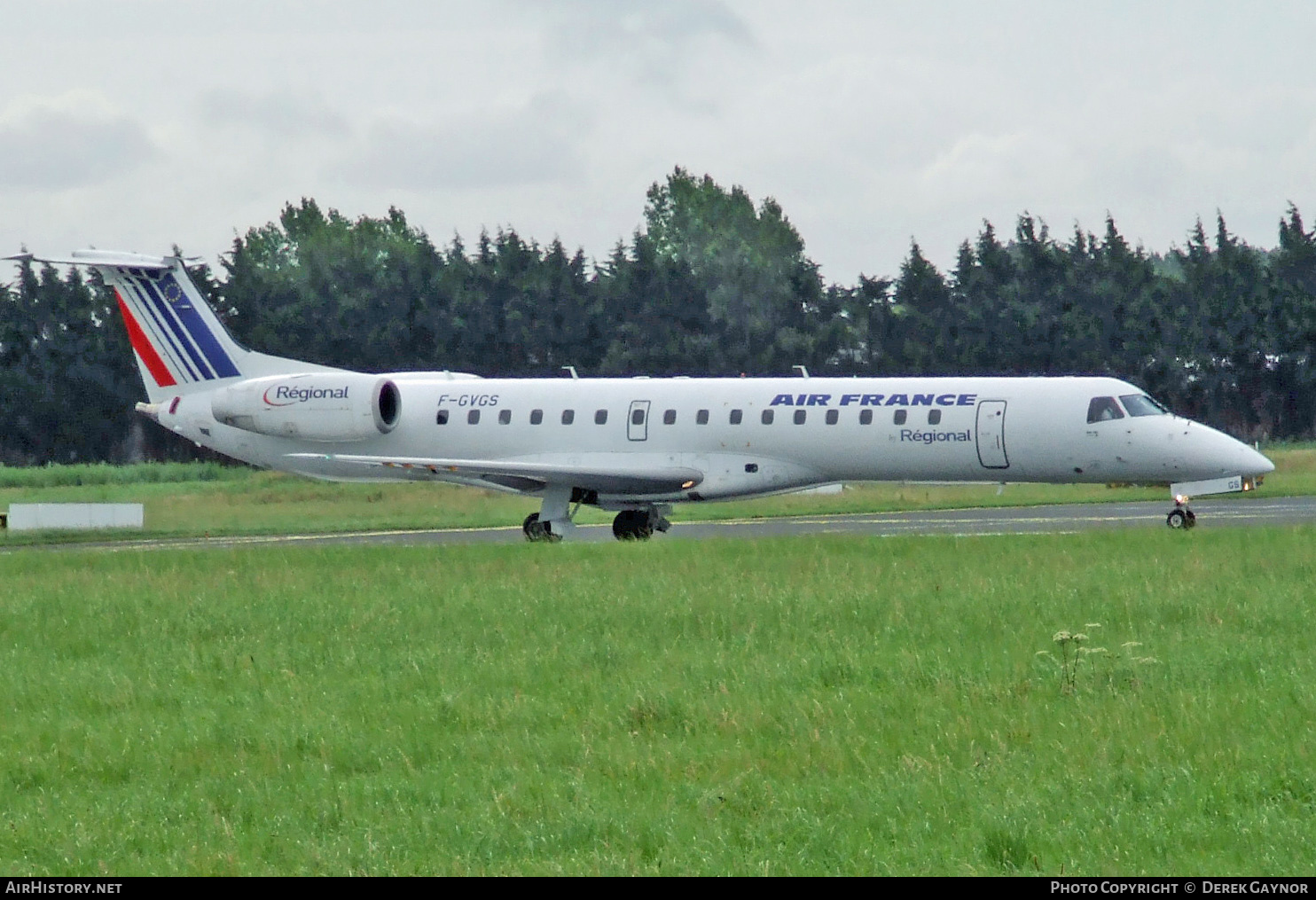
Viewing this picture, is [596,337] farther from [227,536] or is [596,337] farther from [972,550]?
[972,550]

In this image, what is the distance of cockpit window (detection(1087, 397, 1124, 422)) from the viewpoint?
1092 inches

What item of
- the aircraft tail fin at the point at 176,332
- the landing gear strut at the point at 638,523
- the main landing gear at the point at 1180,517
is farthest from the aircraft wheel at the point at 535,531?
the main landing gear at the point at 1180,517

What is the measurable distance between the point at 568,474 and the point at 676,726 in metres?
19.7

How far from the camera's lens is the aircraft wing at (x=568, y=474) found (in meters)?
30.2

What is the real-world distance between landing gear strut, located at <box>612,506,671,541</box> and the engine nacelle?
4.82 meters

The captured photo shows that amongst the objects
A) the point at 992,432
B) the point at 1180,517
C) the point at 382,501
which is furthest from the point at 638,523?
the point at 382,501

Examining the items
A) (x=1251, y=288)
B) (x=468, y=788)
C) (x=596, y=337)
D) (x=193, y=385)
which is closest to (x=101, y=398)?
(x=596, y=337)

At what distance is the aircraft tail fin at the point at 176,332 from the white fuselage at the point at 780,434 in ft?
2.66

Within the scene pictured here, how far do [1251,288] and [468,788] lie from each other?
78742mm

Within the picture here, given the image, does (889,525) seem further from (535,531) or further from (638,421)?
(535,531)

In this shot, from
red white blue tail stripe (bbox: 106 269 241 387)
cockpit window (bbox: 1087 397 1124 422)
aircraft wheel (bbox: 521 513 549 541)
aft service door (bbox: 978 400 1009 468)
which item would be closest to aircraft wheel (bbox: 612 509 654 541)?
aircraft wheel (bbox: 521 513 549 541)

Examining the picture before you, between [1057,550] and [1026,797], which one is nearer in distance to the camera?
[1026,797]

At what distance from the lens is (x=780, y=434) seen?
97.0 ft

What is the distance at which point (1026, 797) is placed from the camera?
8.48 metres
